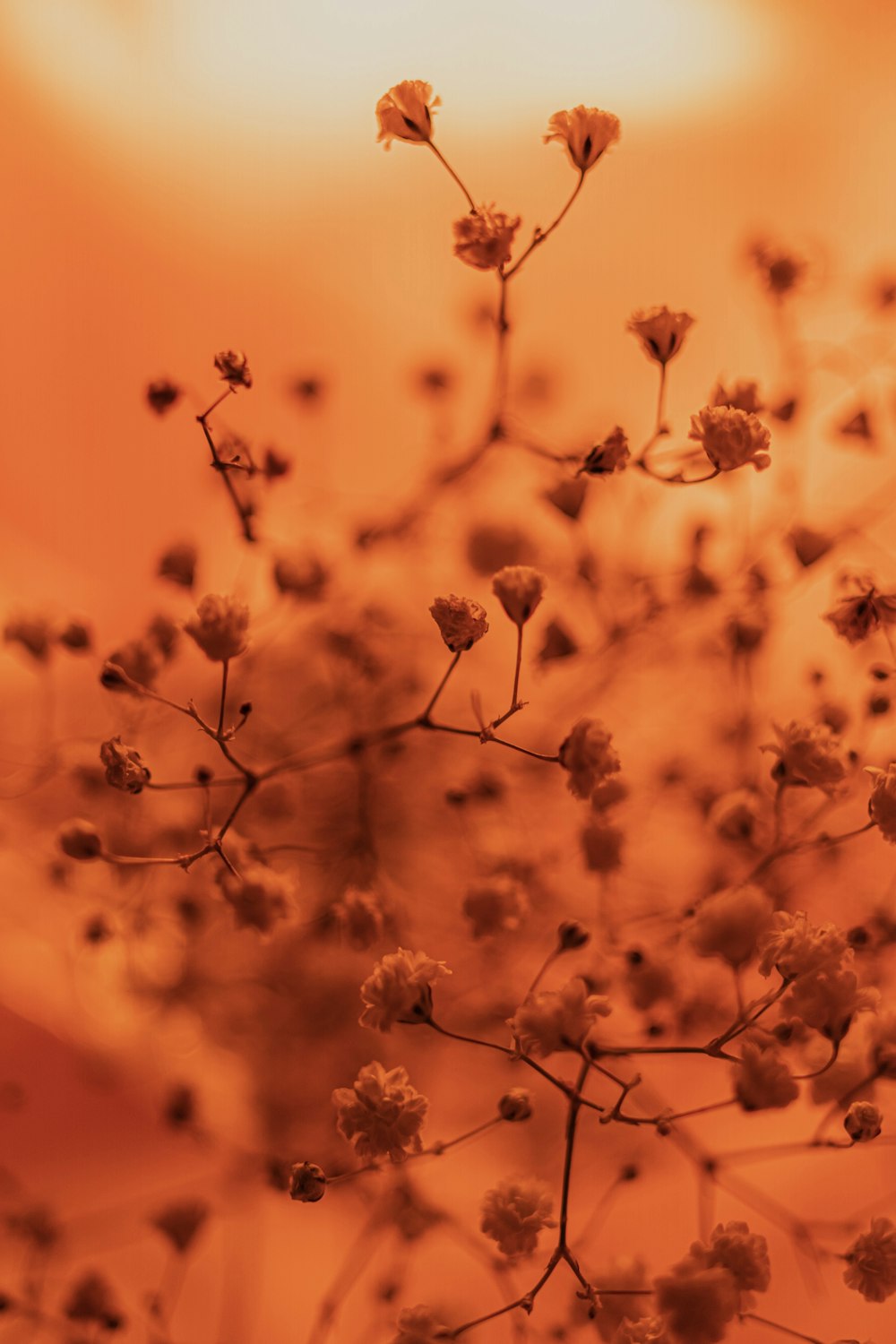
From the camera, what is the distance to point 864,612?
0.43 metres

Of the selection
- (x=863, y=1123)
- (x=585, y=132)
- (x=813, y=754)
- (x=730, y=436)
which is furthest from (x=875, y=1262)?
(x=585, y=132)

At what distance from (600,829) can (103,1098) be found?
13.5 inches

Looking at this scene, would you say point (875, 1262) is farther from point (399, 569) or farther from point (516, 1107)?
point (399, 569)

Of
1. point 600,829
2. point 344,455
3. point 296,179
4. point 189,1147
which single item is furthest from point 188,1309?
point 296,179

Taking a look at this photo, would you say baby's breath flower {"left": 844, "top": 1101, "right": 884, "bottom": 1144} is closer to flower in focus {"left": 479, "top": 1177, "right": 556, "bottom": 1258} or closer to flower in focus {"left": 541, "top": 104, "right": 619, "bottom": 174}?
flower in focus {"left": 479, "top": 1177, "right": 556, "bottom": 1258}

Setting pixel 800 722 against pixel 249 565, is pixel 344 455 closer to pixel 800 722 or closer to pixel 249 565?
pixel 249 565

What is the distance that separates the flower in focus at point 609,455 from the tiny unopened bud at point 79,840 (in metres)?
0.21

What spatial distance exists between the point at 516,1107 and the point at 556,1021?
0.03 metres

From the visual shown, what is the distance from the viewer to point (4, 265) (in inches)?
27.3

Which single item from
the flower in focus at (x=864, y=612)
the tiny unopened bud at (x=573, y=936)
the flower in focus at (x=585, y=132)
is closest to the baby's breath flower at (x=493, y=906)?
the tiny unopened bud at (x=573, y=936)

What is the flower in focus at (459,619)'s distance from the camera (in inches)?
15.2

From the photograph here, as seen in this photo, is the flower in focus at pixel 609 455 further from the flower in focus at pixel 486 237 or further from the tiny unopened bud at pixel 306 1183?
the tiny unopened bud at pixel 306 1183

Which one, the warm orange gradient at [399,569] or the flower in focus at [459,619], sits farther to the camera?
the warm orange gradient at [399,569]

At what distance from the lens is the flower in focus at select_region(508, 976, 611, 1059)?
1.25ft
